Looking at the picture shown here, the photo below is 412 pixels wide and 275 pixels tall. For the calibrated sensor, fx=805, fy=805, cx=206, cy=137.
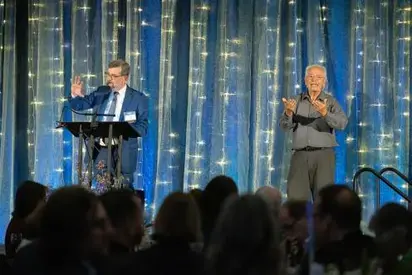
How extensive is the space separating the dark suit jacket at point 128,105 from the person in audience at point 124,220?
3735 mm

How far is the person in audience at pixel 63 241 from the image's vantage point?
2.84 meters

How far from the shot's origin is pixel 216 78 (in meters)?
8.27

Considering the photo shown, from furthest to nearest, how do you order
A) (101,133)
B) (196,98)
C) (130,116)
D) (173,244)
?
(196,98)
(130,116)
(101,133)
(173,244)

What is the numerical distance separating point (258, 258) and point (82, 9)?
615 centimetres

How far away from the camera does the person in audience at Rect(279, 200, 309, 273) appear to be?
3572 millimetres

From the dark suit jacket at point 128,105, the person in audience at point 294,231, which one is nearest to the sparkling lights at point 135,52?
the dark suit jacket at point 128,105

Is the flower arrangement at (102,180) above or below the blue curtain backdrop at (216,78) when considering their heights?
below

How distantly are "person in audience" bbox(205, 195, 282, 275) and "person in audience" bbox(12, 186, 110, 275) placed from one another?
1.49 feet

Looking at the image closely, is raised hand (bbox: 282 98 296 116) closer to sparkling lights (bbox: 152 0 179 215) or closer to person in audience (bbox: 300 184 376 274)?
sparkling lights (bbox: 152 0 179 215)

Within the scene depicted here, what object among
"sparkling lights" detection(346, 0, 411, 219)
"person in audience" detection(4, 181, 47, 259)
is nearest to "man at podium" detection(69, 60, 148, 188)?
"sparkling lights" detection(346, 0, 411, 219)

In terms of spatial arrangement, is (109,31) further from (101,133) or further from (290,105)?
(290,105)

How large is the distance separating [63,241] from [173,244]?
1.35 feet

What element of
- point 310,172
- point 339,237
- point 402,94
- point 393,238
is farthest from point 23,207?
point 402,94

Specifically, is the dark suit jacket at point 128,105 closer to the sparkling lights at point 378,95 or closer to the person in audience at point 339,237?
the sparkling lights at point 378,95
